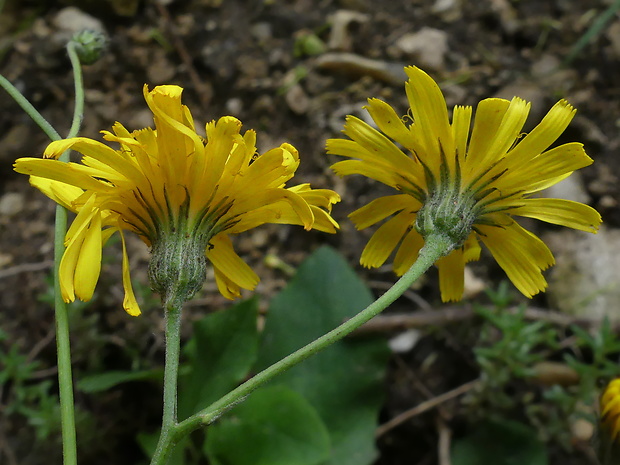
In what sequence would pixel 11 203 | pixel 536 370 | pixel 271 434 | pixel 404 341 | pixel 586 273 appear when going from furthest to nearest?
pixel 11 203, pixel 586 273, pixel 404 341, pixel 536 370, pixel 271 434

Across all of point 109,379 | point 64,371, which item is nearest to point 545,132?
point 64,371

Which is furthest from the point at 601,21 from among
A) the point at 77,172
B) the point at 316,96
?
the point at 77,172

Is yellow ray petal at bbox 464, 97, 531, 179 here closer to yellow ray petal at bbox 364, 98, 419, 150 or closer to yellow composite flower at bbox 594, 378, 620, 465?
yellow ray petal at bbox 364, 98, 419, 150

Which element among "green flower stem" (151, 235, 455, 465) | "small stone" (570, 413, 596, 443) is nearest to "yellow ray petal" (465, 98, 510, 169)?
"green flower stem" (151, 235, 455, 465)

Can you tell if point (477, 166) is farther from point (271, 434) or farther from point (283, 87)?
point (283, 87)

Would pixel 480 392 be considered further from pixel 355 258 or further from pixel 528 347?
pixel 355 258
